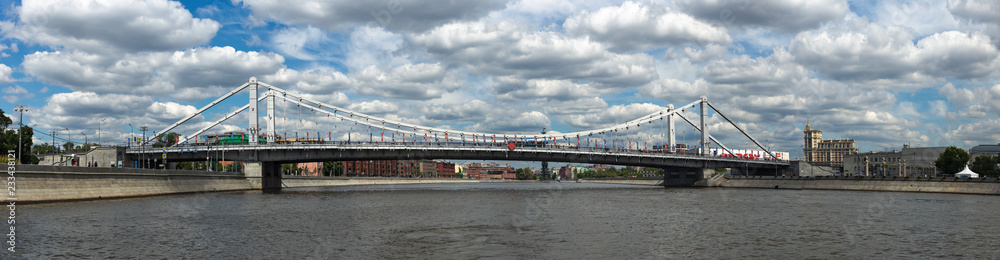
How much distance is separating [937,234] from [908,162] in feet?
569

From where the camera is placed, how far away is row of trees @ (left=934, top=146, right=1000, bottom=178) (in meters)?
132

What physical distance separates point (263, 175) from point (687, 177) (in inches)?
3111

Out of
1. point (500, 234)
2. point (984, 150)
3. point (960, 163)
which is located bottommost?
point (500, 234)

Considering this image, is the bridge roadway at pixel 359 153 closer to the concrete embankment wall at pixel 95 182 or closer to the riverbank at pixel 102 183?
the riverbank at pixel 102 183

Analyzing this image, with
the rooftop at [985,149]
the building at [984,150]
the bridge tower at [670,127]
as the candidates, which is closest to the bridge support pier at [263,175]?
the bridge tower at [670,127]

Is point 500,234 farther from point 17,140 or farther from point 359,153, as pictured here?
point 17,140

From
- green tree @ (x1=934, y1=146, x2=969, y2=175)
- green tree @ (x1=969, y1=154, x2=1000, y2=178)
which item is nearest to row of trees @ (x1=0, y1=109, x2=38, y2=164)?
green tree @ (x1=934, y1=146, x2=969, y2=175)

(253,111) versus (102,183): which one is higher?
(253,111)

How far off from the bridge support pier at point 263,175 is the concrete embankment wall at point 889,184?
8076cm

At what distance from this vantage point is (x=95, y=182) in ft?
200

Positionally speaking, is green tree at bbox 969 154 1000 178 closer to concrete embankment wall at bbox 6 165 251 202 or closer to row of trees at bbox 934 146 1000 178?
row of trees at bbox 934 146 1000 178

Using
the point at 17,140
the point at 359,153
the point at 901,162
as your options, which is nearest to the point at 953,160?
the point at 901,162

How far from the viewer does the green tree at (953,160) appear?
132 meters

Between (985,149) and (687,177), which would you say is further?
(985,149)
